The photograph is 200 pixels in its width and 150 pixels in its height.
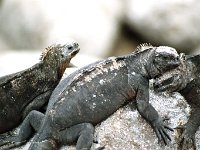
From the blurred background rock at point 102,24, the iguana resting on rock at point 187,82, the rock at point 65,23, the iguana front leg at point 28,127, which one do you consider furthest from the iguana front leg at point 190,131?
the rock at point 65,23

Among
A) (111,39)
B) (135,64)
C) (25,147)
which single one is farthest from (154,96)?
(111,39)

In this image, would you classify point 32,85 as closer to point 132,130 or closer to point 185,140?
point 132,130

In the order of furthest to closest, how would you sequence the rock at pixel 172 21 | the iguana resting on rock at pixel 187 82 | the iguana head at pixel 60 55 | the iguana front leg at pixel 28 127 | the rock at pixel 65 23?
the rock at pixel 65 23 < the rock at pixel 172 21 < the iguana head at pixel 60 55 < the iguana resting on rock at pixel 187 82 < the iguana front leg at pixel 28 127

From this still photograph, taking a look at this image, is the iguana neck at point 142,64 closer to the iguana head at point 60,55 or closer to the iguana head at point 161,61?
the iguana head at point 161,61

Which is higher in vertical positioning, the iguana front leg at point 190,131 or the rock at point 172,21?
the rock at point 172,21

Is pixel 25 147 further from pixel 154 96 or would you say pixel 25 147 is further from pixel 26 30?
pixel 26 30

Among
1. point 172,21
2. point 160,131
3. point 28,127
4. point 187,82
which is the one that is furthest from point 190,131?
point 172,21
